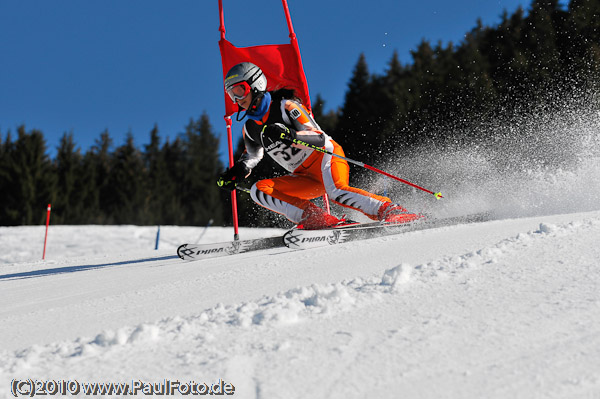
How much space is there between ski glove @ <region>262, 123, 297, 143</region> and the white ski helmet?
1.48 feet

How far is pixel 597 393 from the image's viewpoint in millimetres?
1271

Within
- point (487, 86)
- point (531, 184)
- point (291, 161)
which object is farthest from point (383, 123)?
point (291, 161)

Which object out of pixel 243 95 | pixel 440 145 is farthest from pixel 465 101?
pixel 243 95

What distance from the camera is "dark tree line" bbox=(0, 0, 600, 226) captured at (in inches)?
867

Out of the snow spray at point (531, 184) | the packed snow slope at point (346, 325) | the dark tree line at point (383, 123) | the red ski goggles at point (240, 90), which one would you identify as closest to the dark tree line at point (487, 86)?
the dark tree line at point (383, 123)

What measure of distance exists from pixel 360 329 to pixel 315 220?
3.43 meters

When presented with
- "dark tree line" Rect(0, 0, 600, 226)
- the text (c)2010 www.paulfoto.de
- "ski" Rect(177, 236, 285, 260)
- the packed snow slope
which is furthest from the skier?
"dark tree line" Rect(0, 0, 600, 226)

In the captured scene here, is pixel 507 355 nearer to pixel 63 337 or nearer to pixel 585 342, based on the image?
pixel 585 342

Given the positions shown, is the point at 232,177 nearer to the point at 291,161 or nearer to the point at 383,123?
the point at 291,161

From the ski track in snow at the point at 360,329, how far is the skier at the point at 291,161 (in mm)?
1999

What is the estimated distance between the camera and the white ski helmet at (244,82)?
4969mm

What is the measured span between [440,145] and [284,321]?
22.3 metres

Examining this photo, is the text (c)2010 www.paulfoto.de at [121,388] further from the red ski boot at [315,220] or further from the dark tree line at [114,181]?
the dark tree line at [114,181]

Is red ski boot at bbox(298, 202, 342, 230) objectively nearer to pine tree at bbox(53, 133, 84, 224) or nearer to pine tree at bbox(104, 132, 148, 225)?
pine tree at bbox(53, 133, 84, 224)
